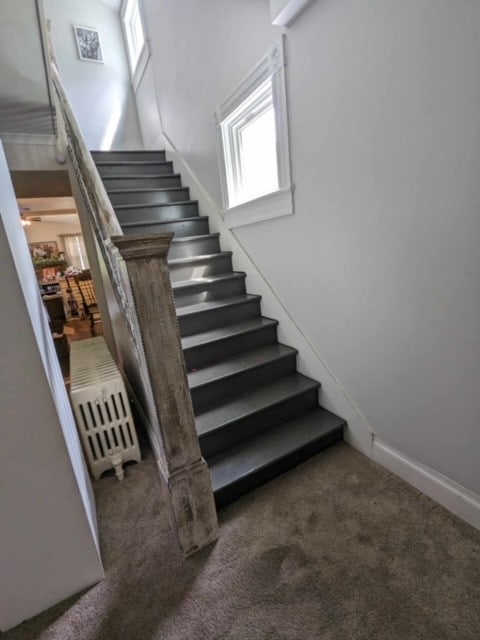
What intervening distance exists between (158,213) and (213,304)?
121cm

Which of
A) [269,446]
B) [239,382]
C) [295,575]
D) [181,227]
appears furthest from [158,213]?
[295,575]

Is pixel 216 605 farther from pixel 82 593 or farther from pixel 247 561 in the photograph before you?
pixel 82 593

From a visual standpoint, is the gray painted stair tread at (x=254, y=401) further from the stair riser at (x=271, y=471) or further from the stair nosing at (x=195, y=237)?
the stair nosing at (x=195, y=237)

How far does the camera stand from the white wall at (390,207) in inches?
41.2

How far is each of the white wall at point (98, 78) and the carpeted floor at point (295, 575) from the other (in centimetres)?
463

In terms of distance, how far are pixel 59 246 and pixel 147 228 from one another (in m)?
9.10

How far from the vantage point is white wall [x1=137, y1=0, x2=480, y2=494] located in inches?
41.2

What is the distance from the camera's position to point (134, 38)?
3.96m

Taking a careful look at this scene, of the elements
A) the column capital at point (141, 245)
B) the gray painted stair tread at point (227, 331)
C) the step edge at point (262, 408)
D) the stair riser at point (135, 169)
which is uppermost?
the stair riser at point (135, 169)

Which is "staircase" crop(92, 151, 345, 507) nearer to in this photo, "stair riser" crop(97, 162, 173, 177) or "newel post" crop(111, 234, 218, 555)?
"stair riser" crop(97, 162, 173, 177)

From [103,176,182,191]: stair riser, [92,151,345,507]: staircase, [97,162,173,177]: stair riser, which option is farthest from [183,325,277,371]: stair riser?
[97,162,173,177]: stair riser

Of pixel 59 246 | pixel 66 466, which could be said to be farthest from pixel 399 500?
pixel 59 246

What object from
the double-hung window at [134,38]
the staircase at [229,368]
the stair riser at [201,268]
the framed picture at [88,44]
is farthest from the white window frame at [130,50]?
the stair riser at [201,268]

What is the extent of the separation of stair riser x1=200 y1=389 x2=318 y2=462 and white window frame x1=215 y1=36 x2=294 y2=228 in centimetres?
125
